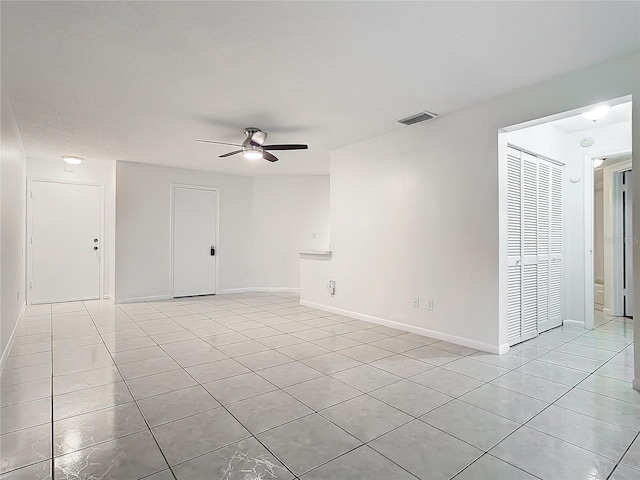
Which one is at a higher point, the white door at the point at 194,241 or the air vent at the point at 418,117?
the air vent at the point at 418,117

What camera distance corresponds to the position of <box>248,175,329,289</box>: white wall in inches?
303

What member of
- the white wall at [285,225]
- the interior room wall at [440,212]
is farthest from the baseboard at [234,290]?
the interior room wall at [440,212]

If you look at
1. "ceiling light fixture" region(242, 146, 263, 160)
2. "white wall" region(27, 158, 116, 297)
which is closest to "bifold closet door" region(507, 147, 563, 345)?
"ceiling light fixture" region(242, 146, 263, 160)

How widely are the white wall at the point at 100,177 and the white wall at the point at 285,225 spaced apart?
2713 mm

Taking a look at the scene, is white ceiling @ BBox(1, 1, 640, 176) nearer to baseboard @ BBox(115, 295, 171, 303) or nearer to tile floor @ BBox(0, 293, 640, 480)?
tile floor @ BBox(0, 293, 640, 480)

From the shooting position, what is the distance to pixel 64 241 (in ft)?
20.6

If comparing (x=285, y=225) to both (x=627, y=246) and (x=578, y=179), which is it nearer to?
(x=578, y=179)

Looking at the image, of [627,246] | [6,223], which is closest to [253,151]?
[6,223]

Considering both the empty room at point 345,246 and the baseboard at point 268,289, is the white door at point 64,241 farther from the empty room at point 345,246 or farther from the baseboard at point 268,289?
the baseboard at point 268,289

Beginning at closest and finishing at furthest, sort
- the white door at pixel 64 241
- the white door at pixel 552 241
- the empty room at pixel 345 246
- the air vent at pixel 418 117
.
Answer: the empty room at pixel 345 246
the air vent at pixel 418 117
the white door at pixel 552 241
the white door at pixel 64 241

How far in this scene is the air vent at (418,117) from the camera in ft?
12.5

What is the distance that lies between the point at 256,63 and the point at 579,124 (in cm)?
388

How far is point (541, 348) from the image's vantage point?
143 inches

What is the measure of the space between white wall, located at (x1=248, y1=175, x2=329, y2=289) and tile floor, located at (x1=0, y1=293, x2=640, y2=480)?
3.73 m
